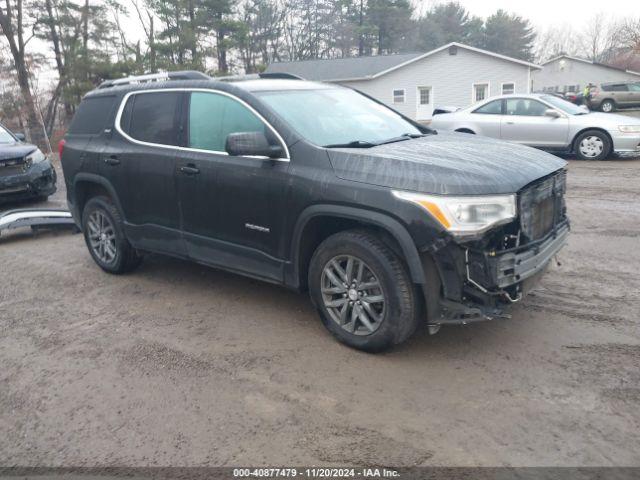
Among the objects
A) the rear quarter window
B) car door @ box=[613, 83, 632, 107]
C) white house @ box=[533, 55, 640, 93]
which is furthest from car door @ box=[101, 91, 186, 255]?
white house @ box=[533, 55, 640, 93]

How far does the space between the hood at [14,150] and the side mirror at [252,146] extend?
7321 millimetres

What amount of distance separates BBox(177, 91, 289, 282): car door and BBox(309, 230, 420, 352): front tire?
0.46m

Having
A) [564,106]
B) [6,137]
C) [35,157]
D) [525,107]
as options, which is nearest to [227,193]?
[35,157]

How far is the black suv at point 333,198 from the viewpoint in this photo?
140 inches

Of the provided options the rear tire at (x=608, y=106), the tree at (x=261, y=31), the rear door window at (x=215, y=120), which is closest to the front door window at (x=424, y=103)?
the rear tire at (x=608, y=106)

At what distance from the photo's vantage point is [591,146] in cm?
1214

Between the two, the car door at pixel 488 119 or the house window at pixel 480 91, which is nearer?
the car door at pixel 488 119

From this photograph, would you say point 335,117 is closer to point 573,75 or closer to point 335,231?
point 335,231

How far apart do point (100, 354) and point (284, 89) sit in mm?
2586

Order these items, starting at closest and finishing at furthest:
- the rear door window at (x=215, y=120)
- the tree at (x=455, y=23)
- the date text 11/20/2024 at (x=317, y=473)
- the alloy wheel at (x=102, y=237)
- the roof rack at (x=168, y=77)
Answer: the date text 11/20/2024 at (x=317, y=473) < the rear door window at (x=215, y=120) < the roof rack at (x=168, y=77) < the alloy wheel at (x=102, y=237) < the tree at (x=455, y=23)

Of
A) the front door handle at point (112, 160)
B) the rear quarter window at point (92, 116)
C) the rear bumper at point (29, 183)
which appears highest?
the rear quarter window at point (92, 116)

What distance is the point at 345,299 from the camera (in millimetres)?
4012

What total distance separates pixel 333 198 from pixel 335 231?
0.35m

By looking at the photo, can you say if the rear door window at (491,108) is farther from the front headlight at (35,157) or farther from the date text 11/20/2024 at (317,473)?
the date text 11/20/2024 at (317,473)
